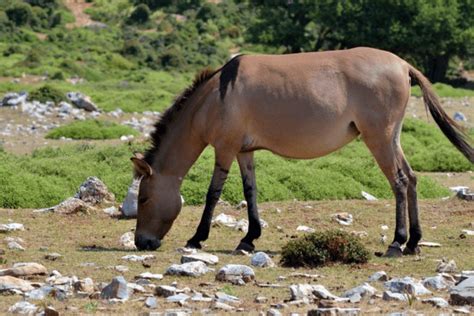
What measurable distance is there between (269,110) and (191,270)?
10.0 feet

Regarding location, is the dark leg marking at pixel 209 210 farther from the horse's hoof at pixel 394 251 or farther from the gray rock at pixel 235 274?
the gray rock at pixel 235 274

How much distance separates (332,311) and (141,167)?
17.8 feet

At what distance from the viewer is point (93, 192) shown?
51.9 feet

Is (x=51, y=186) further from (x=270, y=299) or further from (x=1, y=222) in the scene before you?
(x=270, y=299)

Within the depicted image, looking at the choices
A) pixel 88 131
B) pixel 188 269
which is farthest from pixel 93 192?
pixel 88 131

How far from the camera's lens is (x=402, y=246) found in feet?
41.4

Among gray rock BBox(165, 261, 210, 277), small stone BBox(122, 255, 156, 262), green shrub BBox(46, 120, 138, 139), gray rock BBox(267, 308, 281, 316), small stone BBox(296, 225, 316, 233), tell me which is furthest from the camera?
green shrub BBox(46, 120, 138, 139)

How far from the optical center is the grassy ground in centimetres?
912

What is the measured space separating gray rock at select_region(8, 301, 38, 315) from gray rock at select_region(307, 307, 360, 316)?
2.09 meters

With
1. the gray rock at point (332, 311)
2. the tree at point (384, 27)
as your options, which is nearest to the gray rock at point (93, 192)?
the gray rock at point (332, 311)

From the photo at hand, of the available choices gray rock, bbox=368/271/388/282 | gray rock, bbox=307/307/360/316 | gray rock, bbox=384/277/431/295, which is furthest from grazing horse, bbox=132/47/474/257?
gray rock, bbox=307/307/360/316

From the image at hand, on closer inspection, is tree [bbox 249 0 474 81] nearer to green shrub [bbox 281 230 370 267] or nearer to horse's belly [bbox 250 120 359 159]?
horse's belly [bbox 250 120 359 159]

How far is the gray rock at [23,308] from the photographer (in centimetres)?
829

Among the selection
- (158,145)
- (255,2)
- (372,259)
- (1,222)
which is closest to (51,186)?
(1,222)
